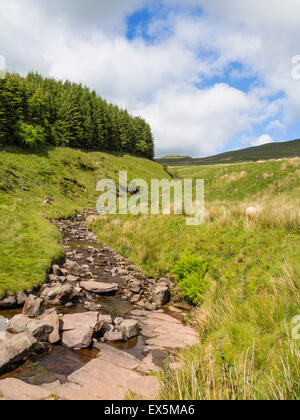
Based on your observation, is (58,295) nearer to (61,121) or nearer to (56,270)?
(56,270)

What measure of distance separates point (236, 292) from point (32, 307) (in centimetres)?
579

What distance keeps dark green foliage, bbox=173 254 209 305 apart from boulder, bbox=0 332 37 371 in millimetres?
4798

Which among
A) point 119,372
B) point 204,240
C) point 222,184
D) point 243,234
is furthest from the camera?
point 222,184

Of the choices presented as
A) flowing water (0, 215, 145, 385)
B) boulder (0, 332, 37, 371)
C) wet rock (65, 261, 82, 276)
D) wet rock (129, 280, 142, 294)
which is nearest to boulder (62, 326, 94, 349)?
flowing water (0, 215, 145, 385)

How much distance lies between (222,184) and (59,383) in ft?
78.6

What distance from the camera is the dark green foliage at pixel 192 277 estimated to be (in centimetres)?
774

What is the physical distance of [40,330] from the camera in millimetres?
5375

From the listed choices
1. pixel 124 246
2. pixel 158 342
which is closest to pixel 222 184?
pixel 124 246

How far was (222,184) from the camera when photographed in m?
25.3

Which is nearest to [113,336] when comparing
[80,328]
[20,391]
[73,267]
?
[80,328]

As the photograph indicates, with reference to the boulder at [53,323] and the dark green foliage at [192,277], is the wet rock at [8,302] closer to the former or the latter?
the boulder at [53,323]

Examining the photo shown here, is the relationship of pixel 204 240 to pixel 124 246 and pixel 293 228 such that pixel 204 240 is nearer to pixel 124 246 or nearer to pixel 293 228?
pixel 293 228

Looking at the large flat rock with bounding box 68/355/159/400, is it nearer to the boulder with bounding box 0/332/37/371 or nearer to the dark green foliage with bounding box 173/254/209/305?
the boulder with bounding box 0/332/37/371

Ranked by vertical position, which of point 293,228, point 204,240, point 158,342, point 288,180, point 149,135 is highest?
point 149,135
